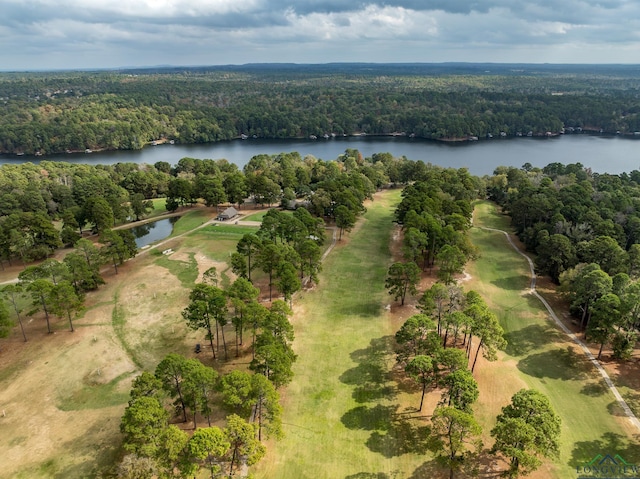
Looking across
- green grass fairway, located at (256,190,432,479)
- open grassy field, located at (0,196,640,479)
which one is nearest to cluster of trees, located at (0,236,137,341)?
open grassy field, located at (0,196,640,479)

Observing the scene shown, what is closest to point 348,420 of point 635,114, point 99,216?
point 99,216

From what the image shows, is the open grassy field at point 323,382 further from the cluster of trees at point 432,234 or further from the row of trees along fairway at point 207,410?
the cluster of trees at point 432,234

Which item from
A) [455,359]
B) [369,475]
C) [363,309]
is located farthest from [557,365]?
[369,475]

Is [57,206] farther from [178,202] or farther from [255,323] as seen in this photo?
[255,323]

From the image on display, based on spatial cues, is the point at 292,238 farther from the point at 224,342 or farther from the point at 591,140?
the point at 591,140

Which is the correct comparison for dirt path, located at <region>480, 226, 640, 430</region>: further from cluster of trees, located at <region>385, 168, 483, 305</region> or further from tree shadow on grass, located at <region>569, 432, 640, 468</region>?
cluster of trees, located at <region>385, 168, 483, 305</region>

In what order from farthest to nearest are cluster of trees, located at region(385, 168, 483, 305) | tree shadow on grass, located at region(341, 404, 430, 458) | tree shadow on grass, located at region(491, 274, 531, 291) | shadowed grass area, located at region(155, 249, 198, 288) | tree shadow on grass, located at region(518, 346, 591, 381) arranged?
shadowed grass area, located at region(155, 249, 198, 288)
tree shadow on grass, located at region(491, 274, 531, 291)
cluster of trees, located at region(385, 168, 483, 305)
tree shadow on grass, located at region(518, 346, 591, 381)
tree shadow on grass, located at region(341, 404, 430, 458)

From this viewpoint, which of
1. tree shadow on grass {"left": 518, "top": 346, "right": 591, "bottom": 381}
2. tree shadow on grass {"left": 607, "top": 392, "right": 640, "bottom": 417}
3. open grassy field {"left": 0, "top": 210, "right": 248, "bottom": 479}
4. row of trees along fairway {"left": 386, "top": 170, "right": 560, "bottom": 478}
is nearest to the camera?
row of trees along fairway {"left": 386, "top": 170, "right": 560, "bottom": 478}
